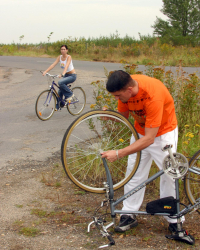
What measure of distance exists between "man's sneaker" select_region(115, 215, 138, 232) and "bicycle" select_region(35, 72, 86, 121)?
5.20m

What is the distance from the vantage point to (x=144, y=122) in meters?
3.23

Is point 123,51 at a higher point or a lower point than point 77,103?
higher

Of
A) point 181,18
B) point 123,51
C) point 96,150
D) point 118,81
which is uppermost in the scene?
point 181,18

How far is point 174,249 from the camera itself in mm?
3121

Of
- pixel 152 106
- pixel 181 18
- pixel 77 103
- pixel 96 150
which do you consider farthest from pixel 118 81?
pixel 181 18

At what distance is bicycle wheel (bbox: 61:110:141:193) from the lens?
3006 mm

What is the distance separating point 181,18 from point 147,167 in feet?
156

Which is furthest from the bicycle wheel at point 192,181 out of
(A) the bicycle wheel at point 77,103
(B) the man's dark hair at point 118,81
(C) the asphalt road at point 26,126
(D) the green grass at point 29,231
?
(A) the bicycle wheel at point 77,103

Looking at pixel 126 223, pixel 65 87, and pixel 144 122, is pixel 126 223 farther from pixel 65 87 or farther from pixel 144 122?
pixel 65 87

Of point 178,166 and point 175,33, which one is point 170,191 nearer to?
point 178,166

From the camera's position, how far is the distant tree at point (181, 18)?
46.1m

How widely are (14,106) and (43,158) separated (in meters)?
4.76

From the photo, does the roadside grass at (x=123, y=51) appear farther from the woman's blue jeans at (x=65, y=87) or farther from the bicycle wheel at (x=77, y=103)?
the woman's blue jeans at (x=65, y=87)

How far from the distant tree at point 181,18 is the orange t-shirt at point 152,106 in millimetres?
44929
